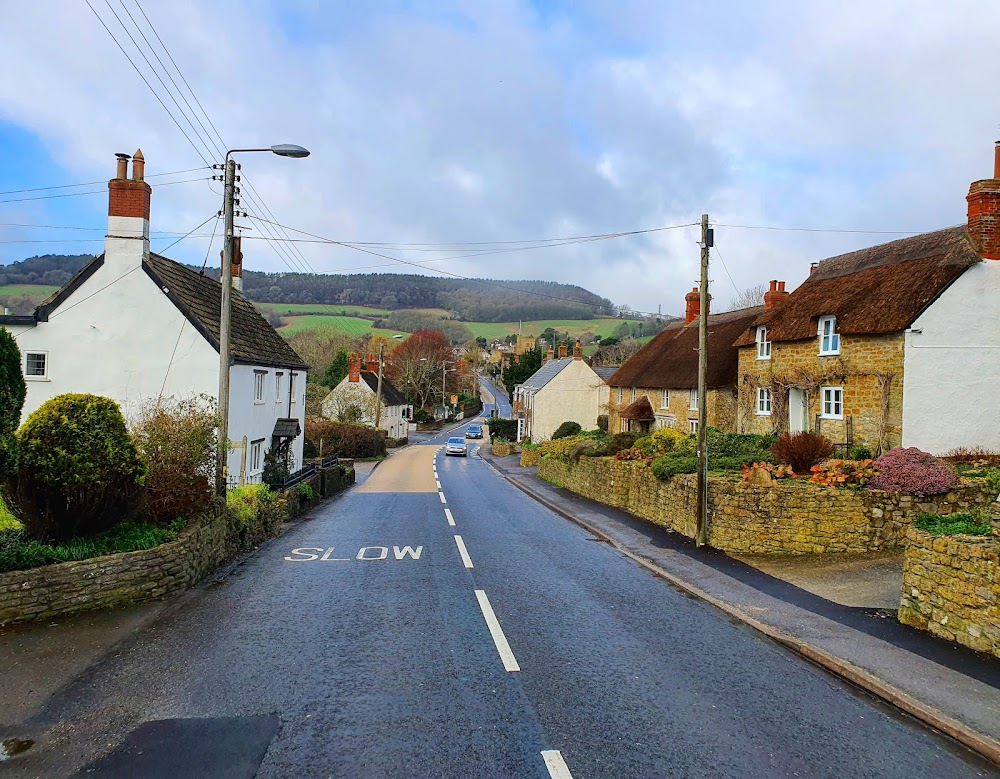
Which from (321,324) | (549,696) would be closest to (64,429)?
(549,696)

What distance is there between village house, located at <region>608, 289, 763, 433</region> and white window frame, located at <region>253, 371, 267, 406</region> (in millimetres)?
17842

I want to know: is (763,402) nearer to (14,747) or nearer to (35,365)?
(35,365)

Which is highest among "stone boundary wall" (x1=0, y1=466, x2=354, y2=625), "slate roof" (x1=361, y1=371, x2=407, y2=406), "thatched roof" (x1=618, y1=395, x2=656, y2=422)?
"slate roof" (x1=361, y1=371, x2=407, y2=406)

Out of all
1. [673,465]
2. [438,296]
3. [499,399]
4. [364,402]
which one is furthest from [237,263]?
[499,399]

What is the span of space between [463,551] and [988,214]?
1860 cm

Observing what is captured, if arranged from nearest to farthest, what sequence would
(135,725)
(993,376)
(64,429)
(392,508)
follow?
(135,725), (64,429), (993,376), (392,508)

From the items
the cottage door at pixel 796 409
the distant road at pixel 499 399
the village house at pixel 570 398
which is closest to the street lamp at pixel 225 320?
the cottage door at pixel 796 409

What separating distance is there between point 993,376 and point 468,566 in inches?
697

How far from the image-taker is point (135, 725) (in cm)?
593

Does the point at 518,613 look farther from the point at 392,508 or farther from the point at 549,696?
the point at 392,508

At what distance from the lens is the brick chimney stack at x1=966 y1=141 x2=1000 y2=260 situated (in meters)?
20.3

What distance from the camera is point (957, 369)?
20438 mm

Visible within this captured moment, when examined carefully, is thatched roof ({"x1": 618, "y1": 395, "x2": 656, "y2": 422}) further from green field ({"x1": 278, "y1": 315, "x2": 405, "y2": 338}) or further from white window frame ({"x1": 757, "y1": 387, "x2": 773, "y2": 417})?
green field ({"x1": 278, "y1": 315, "x2": 405, "y2": 338})

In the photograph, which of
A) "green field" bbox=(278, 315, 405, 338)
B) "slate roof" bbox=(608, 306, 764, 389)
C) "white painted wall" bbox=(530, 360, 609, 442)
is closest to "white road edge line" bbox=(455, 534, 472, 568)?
"slate roof" bbox=(608, 306, 764, 389)
